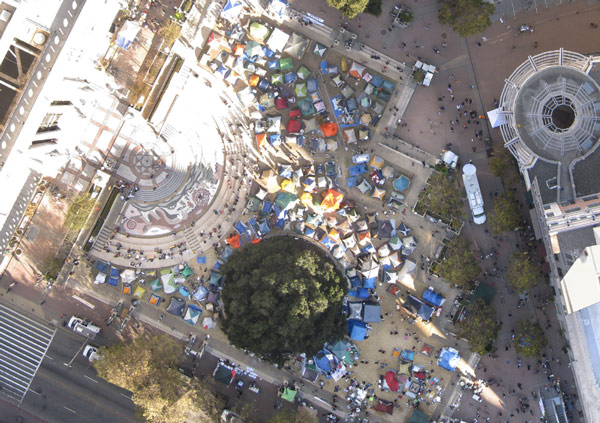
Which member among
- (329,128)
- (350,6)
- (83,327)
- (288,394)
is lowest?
(83,327)

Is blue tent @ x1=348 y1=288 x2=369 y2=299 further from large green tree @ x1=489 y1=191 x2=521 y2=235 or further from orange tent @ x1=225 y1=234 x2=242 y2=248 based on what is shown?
large green tree @ x1=489 y1=191 x2=521 y2=235

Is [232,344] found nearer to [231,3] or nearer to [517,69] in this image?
[231,3]

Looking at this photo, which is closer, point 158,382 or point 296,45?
point 158,382

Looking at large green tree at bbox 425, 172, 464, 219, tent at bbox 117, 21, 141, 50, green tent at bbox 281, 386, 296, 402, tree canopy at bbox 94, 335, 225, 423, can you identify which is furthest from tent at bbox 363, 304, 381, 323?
tent at bbox 117, 21, 141, 50

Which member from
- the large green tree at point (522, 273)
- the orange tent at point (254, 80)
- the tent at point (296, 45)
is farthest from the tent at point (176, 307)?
the large green tree at point (522, 273)

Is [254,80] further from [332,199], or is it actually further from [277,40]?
[332,199]

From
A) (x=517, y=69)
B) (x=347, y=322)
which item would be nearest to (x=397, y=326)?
(x=347, y=322)

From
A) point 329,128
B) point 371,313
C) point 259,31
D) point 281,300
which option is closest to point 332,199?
point 329,128
